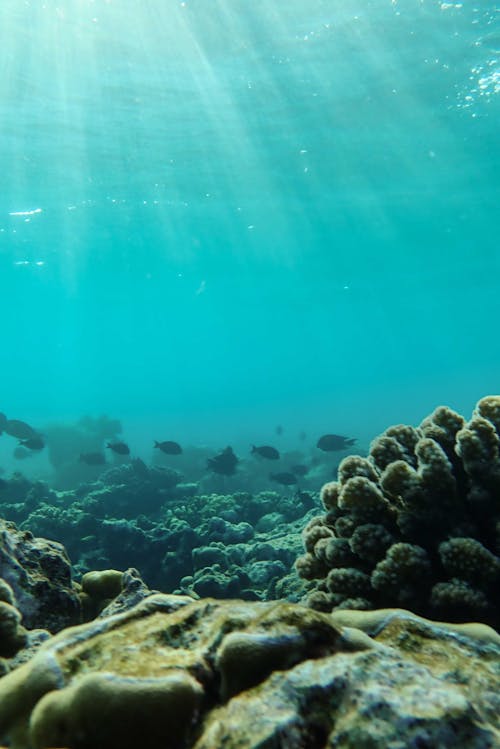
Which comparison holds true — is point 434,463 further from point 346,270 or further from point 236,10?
point 346,270

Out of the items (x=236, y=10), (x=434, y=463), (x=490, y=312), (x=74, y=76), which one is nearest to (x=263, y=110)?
(x=236, y=10)

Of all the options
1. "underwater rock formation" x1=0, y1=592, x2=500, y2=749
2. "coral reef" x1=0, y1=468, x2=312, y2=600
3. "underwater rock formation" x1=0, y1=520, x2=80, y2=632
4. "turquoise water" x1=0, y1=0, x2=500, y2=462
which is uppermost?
"turquoise water" x1=0, y1=0, x2=500, y2=462

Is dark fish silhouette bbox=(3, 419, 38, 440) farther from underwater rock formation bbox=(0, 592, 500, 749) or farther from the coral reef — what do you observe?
underwater rock formation bbox=(0, 592, 500, 749)

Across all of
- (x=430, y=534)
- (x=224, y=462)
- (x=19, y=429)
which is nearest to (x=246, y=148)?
(x=19, y=429)

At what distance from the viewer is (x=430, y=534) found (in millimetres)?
3367

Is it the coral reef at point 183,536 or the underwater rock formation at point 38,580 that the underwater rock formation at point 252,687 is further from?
the coral reef at point 183,536

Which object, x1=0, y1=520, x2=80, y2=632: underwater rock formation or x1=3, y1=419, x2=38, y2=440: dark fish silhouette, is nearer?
x1=0, y1=520, x2=80, y2=632: underwater rock formation

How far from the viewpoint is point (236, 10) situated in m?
15.3

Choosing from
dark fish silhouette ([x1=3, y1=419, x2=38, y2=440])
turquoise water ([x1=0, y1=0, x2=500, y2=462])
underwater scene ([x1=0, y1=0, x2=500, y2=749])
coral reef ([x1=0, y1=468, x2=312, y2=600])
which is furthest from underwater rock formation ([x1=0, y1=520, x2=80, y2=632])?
turquoise water ([x1=0, y1=0, x2=500, y2=462])

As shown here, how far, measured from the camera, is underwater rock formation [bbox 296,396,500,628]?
119 inches

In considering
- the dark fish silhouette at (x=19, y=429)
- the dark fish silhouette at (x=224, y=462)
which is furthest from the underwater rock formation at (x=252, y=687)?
the dark fish silhouette at (x=19, y=429)

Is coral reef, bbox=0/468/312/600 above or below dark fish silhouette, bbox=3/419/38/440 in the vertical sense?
below

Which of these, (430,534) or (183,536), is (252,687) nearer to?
(430,534)

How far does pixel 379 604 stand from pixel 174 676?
2100 millimetres
